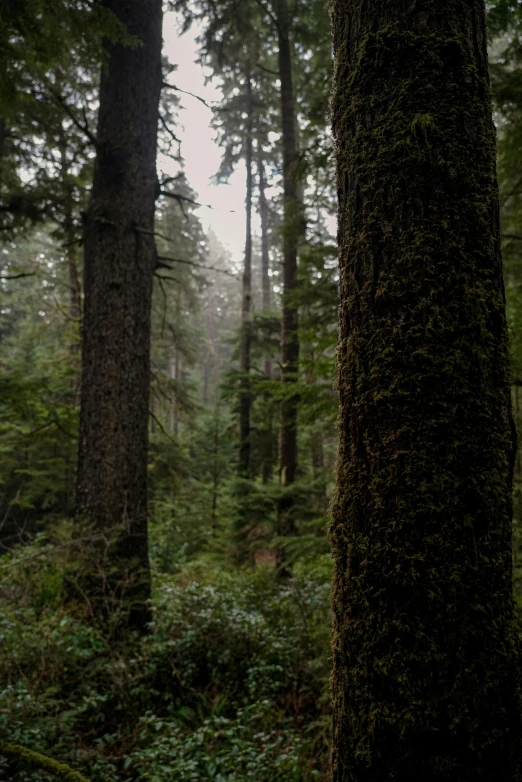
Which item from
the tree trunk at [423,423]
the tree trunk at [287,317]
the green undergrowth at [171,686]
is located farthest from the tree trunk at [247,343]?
the tree trunk at [423,423]

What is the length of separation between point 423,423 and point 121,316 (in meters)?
4.78

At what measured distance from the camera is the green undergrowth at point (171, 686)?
10.8ft

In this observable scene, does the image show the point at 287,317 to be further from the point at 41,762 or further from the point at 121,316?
the point at 41,762

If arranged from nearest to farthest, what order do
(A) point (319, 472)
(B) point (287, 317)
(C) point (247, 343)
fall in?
(A) point (319, 472) → (B) point (287, 317) → (C) point (247, 343)

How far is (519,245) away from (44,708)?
613 cm

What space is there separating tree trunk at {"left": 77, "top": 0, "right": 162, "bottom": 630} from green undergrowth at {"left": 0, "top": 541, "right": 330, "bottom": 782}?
61cm

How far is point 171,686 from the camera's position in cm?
452

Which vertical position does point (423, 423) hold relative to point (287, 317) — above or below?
below

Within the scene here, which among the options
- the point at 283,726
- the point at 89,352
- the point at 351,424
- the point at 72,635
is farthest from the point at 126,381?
the point at 351,424

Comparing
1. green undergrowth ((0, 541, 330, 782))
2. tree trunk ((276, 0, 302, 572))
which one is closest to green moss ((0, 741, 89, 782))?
green undergrowth ((0, 541, 330, 782))

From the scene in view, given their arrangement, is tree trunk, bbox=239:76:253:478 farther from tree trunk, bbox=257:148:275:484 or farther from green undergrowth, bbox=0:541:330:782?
green undergrowth, bbox=0:541:330:782

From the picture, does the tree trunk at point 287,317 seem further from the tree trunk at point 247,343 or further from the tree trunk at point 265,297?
the tree trunk at point 247,343

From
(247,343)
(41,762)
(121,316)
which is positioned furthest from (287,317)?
(41,762)

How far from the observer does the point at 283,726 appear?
4.05 m
